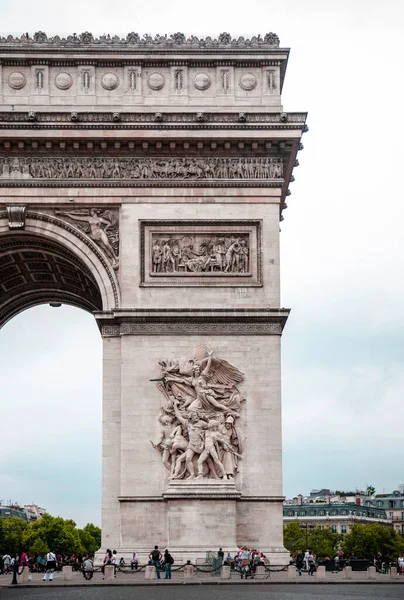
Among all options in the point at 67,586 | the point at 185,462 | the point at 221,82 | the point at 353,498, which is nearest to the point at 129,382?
the point at 185,462

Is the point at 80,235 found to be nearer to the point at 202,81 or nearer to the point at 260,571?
the point at 202,81

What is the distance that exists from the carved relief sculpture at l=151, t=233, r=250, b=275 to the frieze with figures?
1.75m

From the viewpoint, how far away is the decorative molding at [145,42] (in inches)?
1462

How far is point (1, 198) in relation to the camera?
36.5 metres

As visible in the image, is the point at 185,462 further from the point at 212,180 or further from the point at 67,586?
the point at 212,180

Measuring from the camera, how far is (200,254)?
36.2 meters

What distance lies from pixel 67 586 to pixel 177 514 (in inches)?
145

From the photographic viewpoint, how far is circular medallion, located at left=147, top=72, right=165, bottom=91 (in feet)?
122

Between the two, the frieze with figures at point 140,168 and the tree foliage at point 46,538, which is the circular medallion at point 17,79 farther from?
the tree foliage at point 46,538

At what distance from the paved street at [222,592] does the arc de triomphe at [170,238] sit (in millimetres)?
3284

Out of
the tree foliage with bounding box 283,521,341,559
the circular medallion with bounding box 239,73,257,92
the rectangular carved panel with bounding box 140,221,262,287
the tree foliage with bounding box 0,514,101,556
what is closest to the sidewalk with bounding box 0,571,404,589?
the rectangular carved panel with bounding box 140,221,262,287

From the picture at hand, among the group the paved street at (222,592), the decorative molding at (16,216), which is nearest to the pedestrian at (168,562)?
the paved street at (222,592)

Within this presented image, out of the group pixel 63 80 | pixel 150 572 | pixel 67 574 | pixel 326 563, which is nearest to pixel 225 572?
pixel 150 572

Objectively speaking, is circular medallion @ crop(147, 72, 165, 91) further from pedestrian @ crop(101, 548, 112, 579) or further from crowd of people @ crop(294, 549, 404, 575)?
crowd of people @ crop(294, 549, 404, 575)
